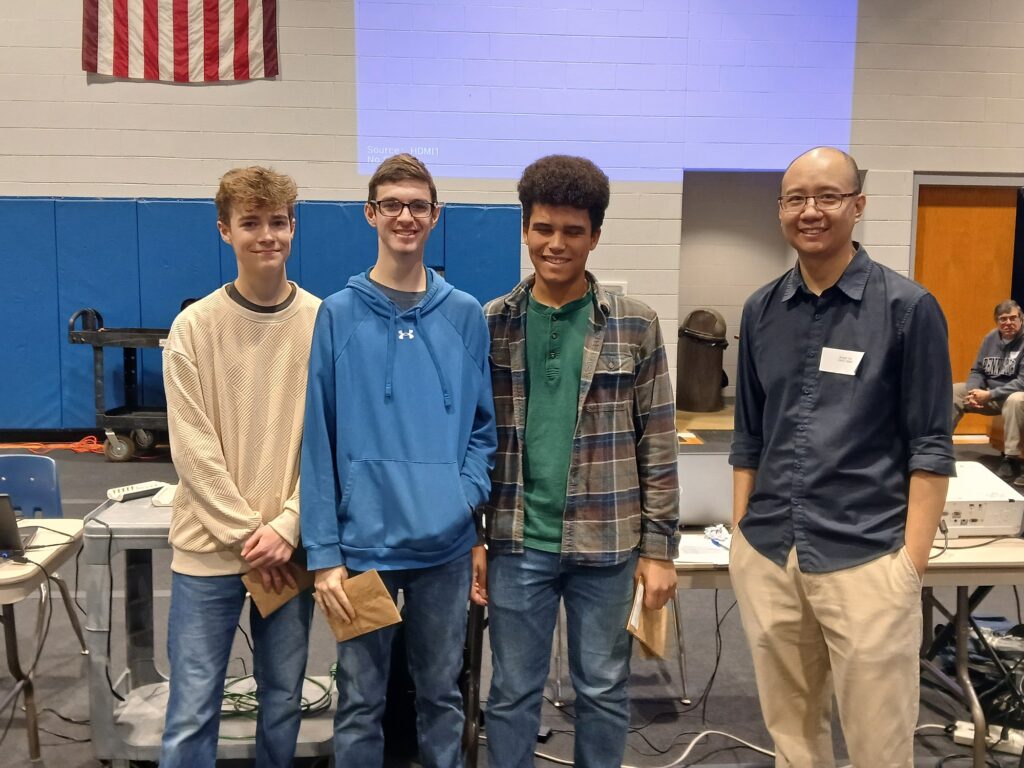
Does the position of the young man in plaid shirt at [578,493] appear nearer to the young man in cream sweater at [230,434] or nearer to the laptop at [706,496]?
the young man in cream sweater at [230,434]

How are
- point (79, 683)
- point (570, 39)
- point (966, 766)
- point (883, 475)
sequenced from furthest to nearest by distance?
point (570, 39) < point (79, 683) < point (966, 766) < point (883, 475)

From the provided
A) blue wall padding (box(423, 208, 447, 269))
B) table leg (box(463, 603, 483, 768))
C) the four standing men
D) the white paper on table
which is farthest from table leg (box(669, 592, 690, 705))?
blue wall padding (box(423, 208, 447, 269))

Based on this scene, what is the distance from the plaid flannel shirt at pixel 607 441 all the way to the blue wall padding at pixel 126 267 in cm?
464

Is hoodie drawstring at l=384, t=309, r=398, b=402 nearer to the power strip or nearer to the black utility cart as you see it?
the power strip

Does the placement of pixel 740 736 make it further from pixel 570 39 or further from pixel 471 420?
pixel 570 39

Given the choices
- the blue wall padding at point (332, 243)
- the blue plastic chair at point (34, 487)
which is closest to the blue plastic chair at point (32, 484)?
the blue plastic chair at point (34, 487)

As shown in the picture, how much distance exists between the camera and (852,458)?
1626 millimetres

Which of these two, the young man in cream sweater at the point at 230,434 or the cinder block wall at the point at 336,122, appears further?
the cinder block wall at the point at 336,122

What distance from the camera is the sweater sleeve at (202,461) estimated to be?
1.73 meters

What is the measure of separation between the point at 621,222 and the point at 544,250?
5.25 metres

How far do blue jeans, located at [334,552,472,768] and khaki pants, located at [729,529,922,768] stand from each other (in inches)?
25.2

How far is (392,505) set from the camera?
1.66 meters

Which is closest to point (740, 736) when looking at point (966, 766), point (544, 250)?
point (966, 766)

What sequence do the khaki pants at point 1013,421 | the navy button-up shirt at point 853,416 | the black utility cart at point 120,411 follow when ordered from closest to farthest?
the navy button-up shirt at point 853,416 < the khaki pants at point 1013,421 < the black utility cart at point 120,411
